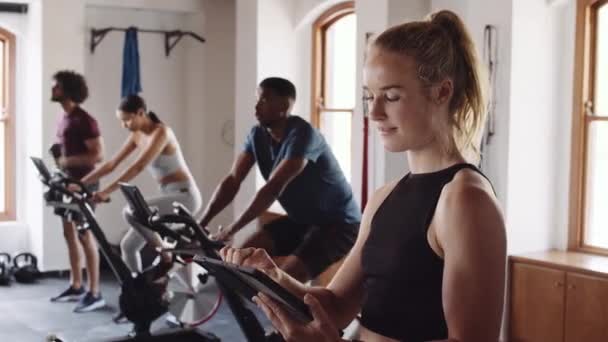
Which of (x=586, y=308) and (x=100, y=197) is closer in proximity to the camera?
(x=586, y=308)

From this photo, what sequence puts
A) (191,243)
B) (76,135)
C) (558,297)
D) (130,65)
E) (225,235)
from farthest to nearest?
(130,65) < (76,135) < (558,297) < (191,243) < (225,235)

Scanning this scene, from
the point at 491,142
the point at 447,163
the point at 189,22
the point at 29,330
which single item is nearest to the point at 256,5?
the point at 189,22

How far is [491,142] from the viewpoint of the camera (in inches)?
195

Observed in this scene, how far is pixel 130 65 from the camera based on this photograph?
7.53 metres

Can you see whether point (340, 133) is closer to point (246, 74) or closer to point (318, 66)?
point (318, 66)

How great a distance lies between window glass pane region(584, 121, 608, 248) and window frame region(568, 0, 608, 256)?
0.9 inches

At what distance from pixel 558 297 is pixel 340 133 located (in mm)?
2489

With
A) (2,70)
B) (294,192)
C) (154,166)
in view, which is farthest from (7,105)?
(294,192)

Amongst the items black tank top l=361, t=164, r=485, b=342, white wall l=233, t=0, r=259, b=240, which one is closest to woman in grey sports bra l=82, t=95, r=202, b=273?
white wall l=233, t=0, r=259, b=240

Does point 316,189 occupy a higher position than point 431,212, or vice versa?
point 431,212

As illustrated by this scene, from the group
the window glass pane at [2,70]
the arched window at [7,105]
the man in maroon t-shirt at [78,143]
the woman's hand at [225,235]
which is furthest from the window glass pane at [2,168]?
the woman's hand at [225,235]

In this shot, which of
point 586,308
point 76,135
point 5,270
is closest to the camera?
point 586,308

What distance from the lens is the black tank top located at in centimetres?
150

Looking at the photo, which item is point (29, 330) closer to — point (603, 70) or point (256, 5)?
point (256, 5)
